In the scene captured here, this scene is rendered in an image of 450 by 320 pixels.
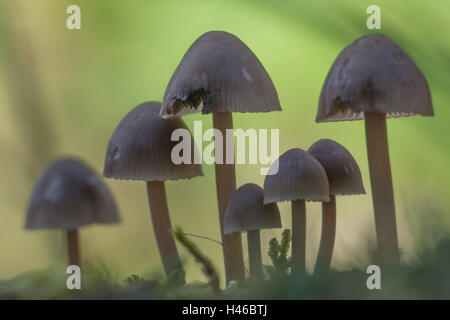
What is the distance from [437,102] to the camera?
4.39ft

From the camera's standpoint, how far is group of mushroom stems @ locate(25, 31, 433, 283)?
2.90 ft

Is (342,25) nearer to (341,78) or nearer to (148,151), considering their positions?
(341,78)

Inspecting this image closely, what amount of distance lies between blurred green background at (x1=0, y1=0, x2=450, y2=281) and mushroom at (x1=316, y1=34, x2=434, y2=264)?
194 millimetres

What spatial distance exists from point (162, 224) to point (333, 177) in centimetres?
45

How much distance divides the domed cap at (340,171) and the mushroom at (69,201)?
0.47 metres

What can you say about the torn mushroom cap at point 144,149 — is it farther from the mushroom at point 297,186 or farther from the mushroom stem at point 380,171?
the mushroom stem at point 380,171

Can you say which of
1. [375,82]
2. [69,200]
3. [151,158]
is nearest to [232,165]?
[151,158]

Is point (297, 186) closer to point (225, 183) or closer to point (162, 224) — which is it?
point (225, 183)

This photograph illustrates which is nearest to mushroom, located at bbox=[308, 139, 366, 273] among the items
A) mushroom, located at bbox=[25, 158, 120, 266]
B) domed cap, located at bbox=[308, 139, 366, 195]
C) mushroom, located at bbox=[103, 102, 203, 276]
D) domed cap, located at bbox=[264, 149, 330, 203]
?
domed cap, located at bbox=[308, 139, 366, 195]

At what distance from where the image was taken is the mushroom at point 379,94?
2.83 ft

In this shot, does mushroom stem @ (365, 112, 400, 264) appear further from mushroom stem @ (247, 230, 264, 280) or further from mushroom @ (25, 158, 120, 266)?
mushroom @ (25, 158, 120, 266)

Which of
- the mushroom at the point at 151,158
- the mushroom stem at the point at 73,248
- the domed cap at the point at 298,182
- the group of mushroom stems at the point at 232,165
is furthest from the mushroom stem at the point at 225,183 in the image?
the mushroom stem at the point at 73,248

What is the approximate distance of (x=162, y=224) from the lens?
1328 mm
